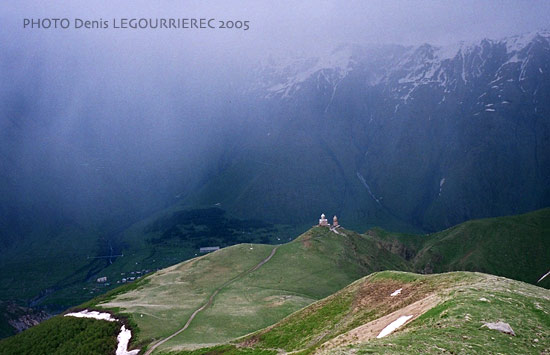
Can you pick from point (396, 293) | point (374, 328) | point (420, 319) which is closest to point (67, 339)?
point (396, 293)

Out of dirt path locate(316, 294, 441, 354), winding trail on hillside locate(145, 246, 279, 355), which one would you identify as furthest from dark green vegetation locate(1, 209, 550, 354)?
winding trail on hillside locate(145, 246, 279, 355)

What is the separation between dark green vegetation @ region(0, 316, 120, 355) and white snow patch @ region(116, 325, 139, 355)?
3.04 ft

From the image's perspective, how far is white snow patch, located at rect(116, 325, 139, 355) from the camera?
239 ft

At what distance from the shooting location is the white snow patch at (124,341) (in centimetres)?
7279

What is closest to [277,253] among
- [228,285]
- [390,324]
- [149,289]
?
[228,285]

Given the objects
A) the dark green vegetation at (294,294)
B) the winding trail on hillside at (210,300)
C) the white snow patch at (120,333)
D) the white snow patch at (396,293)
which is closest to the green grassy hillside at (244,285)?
the dark green vegetation at (294,294)

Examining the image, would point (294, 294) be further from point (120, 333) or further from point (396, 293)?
point (396, 293)

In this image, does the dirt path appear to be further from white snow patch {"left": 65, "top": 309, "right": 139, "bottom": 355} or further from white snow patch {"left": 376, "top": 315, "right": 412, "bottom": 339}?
white snow patch {"left": 65, "top": 309, "right": 139, "bottom": 355}

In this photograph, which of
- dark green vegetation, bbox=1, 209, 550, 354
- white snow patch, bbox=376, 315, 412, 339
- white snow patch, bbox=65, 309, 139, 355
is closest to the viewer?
white snow patch, bbox=376, 315, 412, 339

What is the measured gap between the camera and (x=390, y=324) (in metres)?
40.3

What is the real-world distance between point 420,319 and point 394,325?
3.32 meters

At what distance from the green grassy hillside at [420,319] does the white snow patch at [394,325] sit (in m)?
0.76

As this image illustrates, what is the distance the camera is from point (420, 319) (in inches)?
1439

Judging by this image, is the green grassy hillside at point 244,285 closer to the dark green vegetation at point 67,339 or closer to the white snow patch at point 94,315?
the white snow patch at point 94,315
